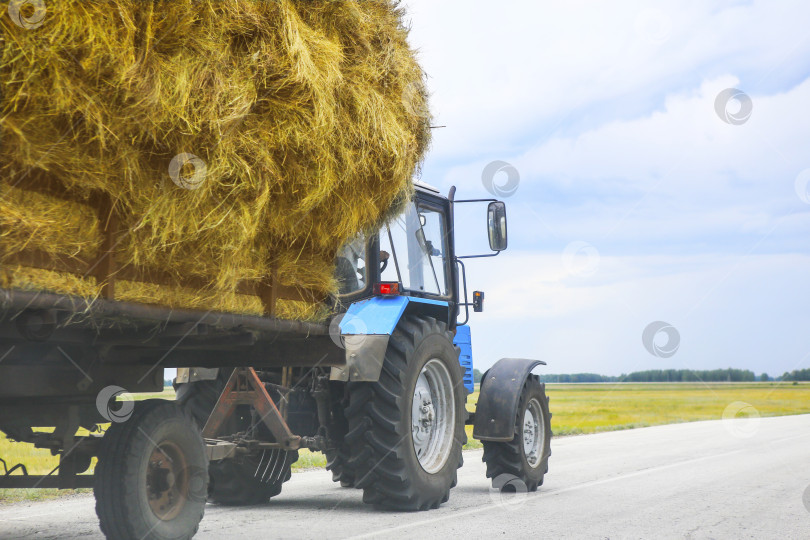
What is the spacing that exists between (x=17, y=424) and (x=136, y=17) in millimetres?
2596

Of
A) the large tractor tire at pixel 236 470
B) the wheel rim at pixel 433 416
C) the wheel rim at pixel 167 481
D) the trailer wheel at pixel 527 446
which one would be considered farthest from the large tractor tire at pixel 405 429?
the wheel rim at pixel 167 481

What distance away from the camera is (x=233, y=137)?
389 centimetres

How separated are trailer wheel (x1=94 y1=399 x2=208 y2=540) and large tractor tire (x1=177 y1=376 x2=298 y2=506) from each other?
216 cm

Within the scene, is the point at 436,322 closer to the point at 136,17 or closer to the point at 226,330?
the point at 226,330

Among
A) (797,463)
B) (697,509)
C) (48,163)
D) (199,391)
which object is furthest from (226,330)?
(797,463)

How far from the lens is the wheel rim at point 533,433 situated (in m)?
8.72

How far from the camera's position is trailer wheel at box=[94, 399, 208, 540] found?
443 cm

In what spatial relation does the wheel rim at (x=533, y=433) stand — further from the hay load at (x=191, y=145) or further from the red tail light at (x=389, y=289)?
the hay load at (x=191, y=145)

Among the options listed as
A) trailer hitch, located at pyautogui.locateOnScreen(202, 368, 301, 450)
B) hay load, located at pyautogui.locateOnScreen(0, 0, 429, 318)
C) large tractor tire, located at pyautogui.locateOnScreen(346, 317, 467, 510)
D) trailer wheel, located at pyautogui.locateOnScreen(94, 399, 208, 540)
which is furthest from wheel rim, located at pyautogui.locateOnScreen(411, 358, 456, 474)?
hay load, located at pyautogui.locateOnScreen(0, 0, 429, 318)

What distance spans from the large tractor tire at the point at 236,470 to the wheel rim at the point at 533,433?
2374 millimetres

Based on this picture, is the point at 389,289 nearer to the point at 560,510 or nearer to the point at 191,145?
the point at 560,510

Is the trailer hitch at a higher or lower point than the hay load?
lower

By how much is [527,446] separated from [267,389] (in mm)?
3061

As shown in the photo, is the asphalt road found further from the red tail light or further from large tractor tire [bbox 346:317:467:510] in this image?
the red tail light
